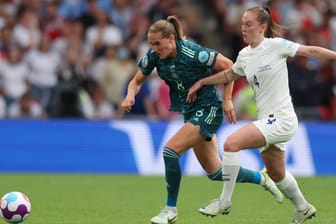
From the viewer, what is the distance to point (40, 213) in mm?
11055

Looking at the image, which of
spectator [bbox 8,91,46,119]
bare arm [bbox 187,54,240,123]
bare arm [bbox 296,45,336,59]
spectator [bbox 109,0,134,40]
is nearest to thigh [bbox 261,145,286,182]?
bare arm [bbox 187,54,240,123]

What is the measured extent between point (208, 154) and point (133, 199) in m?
2.72

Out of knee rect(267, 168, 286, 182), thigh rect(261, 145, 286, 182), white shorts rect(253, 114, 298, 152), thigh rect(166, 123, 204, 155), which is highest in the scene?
white shorts rect(253, 114, 298, 152)

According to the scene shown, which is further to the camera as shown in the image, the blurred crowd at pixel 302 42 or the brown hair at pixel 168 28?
the blurred crowd at pixel 302 42

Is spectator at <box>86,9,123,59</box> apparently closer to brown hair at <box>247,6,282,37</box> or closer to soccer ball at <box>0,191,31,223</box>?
brown hair at <box>247,6,282,37</box>

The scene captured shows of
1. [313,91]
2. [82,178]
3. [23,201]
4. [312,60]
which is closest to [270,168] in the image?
[23,201]

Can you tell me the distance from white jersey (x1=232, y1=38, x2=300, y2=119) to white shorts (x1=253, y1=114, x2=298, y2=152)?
6cm

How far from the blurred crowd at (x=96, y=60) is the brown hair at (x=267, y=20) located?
8.52m

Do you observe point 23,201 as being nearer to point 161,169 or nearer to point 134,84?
point 134,84

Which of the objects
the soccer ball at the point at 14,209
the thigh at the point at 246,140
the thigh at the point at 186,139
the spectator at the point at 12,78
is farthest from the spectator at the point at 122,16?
the thigh at the point at 246,140

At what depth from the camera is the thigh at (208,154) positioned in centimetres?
1048

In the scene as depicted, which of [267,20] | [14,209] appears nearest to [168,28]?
[267,20]

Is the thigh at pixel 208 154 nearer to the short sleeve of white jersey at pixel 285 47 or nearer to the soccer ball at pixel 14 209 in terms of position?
the short sleeve of white jersey at pixel 285 47

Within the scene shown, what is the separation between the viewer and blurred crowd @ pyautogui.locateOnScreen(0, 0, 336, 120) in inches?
727
